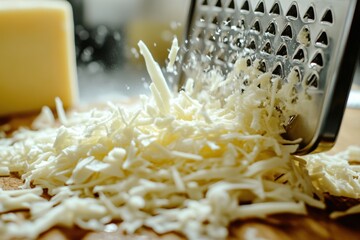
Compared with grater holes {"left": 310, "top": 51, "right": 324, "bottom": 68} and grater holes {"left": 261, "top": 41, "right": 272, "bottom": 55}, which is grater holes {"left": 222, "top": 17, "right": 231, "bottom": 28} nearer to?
grater holes {"left": 261, "top": 41, "right": 272, "bottom": 55}

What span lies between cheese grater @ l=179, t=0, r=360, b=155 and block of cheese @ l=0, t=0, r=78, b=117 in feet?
1.70

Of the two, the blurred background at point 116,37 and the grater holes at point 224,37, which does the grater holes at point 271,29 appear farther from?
the blurred background at point 116,37

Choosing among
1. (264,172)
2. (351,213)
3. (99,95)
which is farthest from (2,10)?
(351,213)

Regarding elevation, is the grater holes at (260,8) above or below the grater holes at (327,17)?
below

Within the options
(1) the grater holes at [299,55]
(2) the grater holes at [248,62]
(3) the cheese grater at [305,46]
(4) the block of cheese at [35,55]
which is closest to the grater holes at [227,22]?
(3) the cheese grater at [305,46]

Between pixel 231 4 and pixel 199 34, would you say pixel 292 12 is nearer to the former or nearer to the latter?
pixel 231 4

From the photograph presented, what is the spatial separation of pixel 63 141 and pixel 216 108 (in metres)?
0.27

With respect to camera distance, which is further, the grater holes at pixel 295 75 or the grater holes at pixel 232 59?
the grater holes at pixel 232 59

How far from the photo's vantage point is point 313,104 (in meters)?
0.73

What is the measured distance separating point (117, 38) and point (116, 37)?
11 mm

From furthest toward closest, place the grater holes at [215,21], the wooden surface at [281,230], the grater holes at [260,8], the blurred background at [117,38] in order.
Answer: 1. the blurred background at [117,38]
2. the grater holes at [215,21]
3. the grater holes at [260,8]
4. the wooden surface at [281,230]

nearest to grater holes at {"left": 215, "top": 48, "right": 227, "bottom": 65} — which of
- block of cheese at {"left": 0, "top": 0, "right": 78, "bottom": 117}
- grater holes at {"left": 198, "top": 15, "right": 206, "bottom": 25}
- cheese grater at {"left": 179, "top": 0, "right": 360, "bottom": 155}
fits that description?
cheese grater at {"left": 179, "top": 0, "right": 360, "bottom": 155}

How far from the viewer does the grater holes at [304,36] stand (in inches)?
30.1

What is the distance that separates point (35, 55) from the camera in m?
1.33
